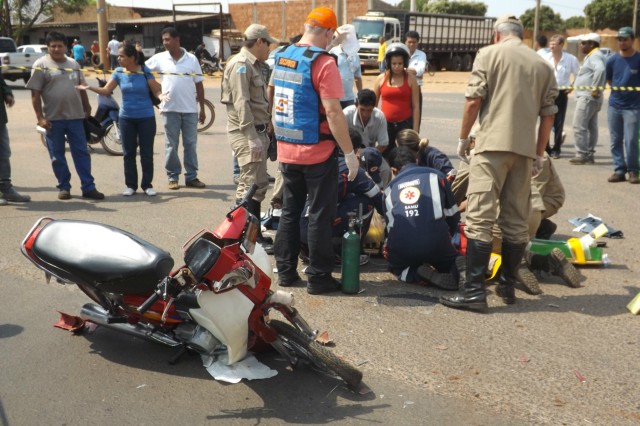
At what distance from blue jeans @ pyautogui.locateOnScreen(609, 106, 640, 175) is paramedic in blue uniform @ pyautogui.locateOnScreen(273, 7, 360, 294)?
5785 millimetres

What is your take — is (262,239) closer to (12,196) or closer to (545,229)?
(545,229)

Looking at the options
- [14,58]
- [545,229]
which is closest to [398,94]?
[545,229]

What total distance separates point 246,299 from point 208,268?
15.5 inches

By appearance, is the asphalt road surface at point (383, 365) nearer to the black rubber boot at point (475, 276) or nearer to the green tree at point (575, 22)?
the black rubber boot at point (475, 276)

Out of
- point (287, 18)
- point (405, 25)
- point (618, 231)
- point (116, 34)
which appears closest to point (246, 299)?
point (618, 231)

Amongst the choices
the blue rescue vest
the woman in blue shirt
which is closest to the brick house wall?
the woman in blue shirt

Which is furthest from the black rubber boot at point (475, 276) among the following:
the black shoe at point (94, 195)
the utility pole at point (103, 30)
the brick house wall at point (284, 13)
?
the brick house wall at point (284, 13)

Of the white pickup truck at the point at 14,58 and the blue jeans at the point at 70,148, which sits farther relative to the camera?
the white pickup truck at the point at 14,58

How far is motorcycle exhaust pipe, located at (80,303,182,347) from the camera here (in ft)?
13.5

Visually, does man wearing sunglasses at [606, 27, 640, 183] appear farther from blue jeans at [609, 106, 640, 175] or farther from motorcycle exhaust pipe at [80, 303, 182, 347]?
motorcycle exhaust pipe at [80, 303, 182, 347]

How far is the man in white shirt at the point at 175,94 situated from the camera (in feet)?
28.9

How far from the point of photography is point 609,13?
214 feet

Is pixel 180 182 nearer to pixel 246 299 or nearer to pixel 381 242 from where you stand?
pixel 381 242

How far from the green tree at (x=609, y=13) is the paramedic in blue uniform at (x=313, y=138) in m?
68.3
